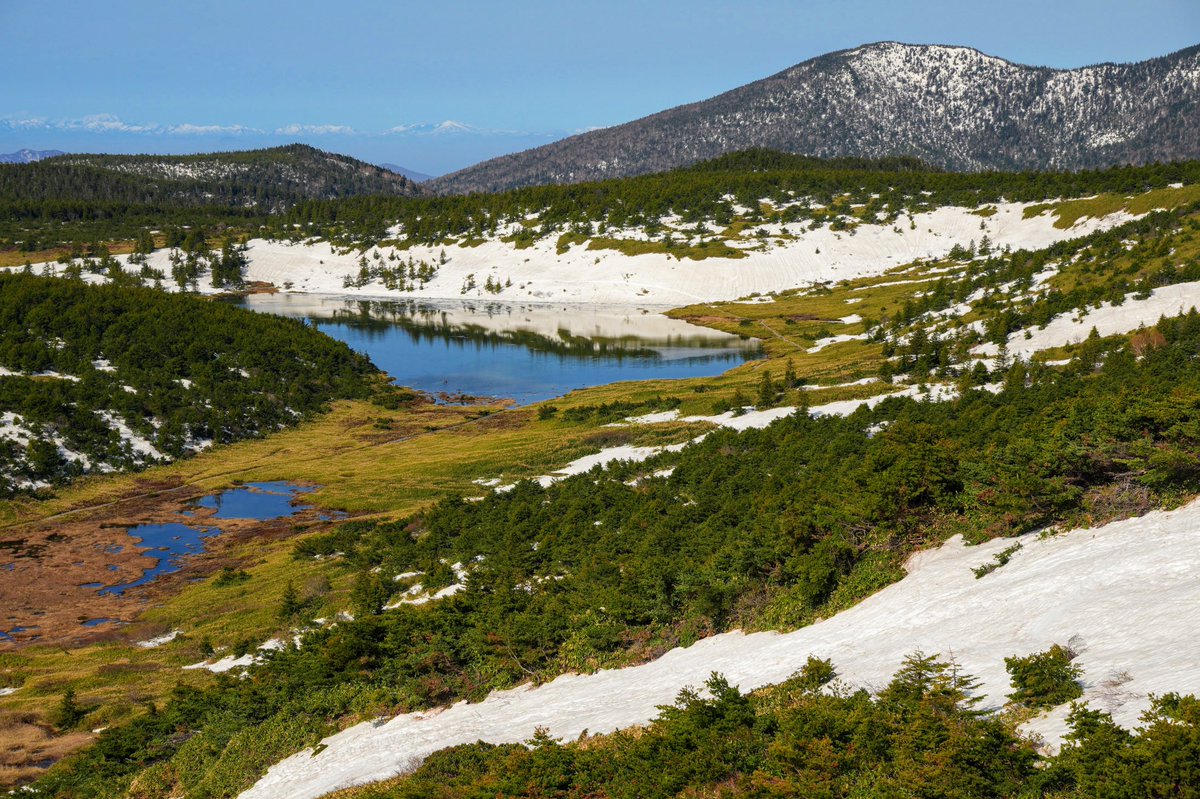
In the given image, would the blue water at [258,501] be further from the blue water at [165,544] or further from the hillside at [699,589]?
the hillside at [699,589]

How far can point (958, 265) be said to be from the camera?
153m

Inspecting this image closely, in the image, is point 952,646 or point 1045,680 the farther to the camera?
point 952,646

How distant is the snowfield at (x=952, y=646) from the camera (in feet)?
53.0

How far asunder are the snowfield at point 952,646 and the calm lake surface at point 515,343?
71307mm

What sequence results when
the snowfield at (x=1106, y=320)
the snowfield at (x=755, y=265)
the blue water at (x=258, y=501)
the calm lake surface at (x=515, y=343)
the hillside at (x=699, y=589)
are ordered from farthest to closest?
the snowfield at (x=755, y=265) < the calm lake surface at (x=515, y=343) < the snowfield at (x=1106, y=320) < the blue water at (x=258, y=501) < the hillside at (x=699, y=589)

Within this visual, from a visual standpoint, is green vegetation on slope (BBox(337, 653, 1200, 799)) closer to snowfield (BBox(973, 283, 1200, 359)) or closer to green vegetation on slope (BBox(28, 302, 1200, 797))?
green vegetation on slope (BBox(28, 302, 1200, 797))

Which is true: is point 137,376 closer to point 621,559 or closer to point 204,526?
point 204,526

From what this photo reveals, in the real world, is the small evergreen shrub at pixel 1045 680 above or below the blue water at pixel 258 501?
above

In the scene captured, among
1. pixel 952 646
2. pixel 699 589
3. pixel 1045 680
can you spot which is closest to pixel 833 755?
pixel 1045 680

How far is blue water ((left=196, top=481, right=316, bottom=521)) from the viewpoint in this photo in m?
61.4

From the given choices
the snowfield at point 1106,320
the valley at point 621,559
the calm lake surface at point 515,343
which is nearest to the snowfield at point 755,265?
the calm lake surface at point 515,343

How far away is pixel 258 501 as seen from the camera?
64438 mm

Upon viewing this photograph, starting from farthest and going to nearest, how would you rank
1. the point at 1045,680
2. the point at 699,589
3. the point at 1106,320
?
the point at 1106,320 < the point at 699,589 < the point at 1045,680

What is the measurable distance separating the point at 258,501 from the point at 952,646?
2209 inches
